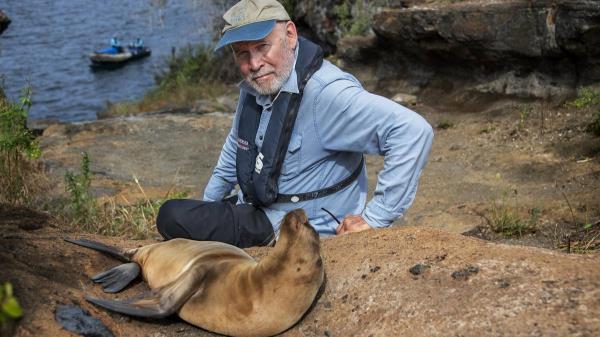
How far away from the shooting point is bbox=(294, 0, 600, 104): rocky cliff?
10.8 metres

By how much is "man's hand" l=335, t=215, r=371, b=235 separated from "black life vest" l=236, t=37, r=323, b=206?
0.43 m

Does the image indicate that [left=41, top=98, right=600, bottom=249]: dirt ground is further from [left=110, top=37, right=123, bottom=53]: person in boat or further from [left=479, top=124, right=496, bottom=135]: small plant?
[left=110, top=37, right=123, bottom=53]: person in boat

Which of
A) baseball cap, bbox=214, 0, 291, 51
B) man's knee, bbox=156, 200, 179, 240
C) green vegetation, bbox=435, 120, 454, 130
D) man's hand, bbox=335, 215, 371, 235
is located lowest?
green vegetation, bbox=435, 120, 454, 130

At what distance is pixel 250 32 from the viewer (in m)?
4.09

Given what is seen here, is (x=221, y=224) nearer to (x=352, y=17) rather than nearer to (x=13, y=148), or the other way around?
(x=13, y=148)

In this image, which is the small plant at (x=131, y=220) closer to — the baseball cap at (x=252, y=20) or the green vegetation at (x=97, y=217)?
the green vegetation at (x=97, y=217)

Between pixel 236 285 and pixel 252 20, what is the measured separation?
159cm

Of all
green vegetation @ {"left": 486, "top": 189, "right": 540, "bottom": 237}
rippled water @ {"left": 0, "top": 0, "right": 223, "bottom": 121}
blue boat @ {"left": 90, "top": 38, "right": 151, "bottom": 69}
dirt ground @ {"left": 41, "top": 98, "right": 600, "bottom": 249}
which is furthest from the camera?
blue boat @ {"left": 90, "top": 38, "right": 151, "bottom": 69}

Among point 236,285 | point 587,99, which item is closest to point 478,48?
point 587,99

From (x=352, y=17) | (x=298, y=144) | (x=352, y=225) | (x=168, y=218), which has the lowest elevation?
(x=352, y=17)

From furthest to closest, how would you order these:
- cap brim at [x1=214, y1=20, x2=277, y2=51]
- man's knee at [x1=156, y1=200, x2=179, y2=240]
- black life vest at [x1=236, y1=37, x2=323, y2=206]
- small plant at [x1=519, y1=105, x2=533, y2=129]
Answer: small plant at [x1=519, y1=105, x2=533, y2=129]
man's knee at [x1=156, y1=200, x2=179, y2=240]
black life vest at [x1=236, y1=37, x2=323, y2=206]
cap brim at [x1=214, y1=20, x2=277, y2=51]

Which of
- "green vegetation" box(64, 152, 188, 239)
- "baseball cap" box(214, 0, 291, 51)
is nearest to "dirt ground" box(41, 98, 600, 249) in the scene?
"green vegetation" box(64, 152, 188, 239)

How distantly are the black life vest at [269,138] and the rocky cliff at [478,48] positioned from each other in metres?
7.01

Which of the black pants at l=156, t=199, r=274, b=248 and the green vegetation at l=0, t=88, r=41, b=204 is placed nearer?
the black pants at l=156, t=199, r=274, b=248
